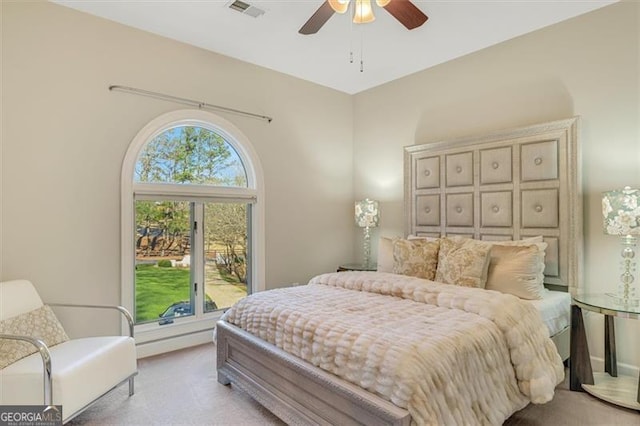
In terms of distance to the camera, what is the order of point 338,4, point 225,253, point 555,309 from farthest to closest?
point 225,253 → point 555,309 → point 338,4

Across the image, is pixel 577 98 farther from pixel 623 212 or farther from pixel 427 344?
pixel 427 344

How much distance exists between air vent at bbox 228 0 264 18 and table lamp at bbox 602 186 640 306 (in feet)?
10.1

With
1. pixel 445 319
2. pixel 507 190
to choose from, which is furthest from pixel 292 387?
pixel 507 190

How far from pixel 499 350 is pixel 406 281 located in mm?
938

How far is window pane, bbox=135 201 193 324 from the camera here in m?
3.51

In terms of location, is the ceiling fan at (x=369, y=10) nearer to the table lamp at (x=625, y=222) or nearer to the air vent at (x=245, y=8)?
the air vent at (x=245, y=8)

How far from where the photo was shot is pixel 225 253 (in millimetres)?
4039

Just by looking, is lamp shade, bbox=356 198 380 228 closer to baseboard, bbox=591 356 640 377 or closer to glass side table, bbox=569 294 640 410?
glass side table, bbox=569 294 640 410

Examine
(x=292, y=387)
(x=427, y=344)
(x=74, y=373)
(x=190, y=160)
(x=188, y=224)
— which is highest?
(x=190, y=160)

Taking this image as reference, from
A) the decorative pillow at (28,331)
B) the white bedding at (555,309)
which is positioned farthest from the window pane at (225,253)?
the white bedding at (555,309)

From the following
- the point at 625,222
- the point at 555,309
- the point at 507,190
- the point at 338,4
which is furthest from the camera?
the point at 507,190

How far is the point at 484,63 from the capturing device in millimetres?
3777

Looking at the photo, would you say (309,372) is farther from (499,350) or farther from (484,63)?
(484,63)

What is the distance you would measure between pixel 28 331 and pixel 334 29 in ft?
11.0
